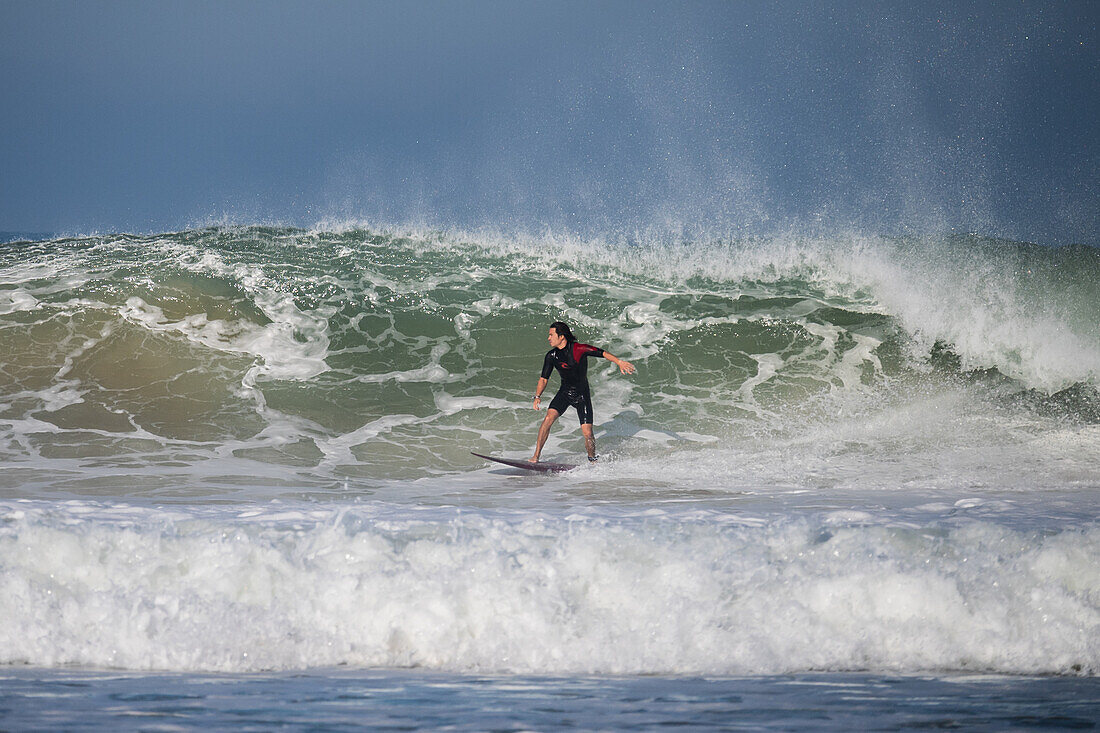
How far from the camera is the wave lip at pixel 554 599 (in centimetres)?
365

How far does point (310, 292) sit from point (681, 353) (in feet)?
23.9

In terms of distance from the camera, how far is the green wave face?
393 inches

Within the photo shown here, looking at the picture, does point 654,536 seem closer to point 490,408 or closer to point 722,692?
point 722,692

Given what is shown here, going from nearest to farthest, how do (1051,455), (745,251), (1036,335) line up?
(1051,455), (1036,335), (745,251)

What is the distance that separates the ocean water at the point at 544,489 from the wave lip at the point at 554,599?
18mm

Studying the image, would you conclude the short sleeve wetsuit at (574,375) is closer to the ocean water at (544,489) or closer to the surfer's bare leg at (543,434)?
the surfer's bare leg at (543,434)

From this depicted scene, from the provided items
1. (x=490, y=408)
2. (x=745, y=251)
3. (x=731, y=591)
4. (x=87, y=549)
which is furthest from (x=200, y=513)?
(x=745, y=251)

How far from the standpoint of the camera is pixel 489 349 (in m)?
14.4

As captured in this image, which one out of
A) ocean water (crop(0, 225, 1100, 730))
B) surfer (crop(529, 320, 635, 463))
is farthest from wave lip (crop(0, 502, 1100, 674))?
surfer (crop(529, 320, 635, 463))

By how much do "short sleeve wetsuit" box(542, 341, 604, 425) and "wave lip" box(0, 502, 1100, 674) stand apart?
16.0 ft

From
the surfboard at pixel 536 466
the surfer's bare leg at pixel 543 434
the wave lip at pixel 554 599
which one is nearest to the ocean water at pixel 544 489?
the wave lip at pixel 554 599

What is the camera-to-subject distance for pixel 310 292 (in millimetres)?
15859

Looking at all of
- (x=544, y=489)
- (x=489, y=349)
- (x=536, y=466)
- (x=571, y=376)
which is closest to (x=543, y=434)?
(x=536, y=466)

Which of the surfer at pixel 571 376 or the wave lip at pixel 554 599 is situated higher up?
the surfer at pixel 571 376
